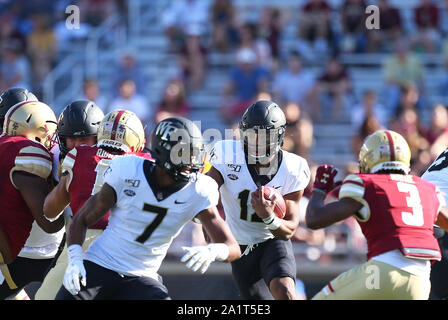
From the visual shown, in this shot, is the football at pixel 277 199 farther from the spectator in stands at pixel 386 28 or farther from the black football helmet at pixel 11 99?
the spectator in stands at pixel 386 28

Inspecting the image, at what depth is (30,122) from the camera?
6.57 metres

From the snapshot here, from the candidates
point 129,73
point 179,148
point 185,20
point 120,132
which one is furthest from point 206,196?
point 185,20

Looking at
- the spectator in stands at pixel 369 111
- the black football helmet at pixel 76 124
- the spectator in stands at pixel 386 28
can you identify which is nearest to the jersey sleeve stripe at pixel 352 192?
the black football helmet at pixel 76 124

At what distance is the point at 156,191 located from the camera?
524 cm

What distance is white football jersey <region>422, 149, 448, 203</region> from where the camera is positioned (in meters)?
6.70

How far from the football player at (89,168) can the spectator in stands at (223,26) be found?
7.21 m

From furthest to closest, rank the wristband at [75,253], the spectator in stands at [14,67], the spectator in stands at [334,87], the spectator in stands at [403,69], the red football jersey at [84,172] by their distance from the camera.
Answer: the spectator in stands at [14,67] → the spectator in stands at [403,69] → the spectator in stands at [334,87] → the red football jersey at [84,172] → the wristband at [75,253]

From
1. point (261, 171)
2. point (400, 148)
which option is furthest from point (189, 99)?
point (400, 148)

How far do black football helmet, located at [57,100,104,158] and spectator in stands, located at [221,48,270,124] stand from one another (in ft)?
18.6

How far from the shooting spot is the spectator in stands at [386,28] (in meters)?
13.2

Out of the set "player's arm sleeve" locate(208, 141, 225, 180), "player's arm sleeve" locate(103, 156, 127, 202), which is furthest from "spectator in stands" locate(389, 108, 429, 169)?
"player's arm sleeve" locate(103, 156, 127, 202)

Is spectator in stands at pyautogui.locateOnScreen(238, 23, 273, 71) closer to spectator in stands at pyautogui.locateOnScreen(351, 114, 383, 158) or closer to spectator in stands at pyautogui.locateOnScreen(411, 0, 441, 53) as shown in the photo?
spectator in stands at pyautogui.locateOnScreen(351, 114, 383, 158)
